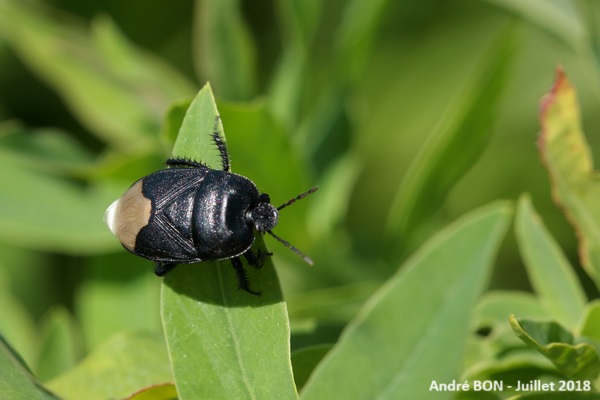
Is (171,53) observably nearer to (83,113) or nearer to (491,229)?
(83,113)

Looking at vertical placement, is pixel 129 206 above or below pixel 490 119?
below

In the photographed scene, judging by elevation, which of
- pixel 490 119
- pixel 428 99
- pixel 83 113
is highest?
pixel 490 119

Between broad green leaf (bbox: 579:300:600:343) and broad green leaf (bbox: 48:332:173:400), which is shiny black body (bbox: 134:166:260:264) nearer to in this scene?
broad green leaf (bbox: 48:332:173:400)

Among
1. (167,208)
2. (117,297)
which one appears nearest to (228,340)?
(167,208)

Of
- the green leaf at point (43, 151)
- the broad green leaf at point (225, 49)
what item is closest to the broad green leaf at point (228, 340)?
the green leaf at point (43, 151)

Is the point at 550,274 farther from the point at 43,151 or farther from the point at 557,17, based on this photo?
the point at 43,151

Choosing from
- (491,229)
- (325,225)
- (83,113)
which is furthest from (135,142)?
(491,229)

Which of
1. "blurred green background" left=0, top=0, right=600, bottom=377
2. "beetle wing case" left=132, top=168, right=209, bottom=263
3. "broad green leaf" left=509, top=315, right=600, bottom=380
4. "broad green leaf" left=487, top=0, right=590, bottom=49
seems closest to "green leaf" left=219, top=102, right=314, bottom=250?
"blurred green background" left=0, top=0, right=600, bottom=377

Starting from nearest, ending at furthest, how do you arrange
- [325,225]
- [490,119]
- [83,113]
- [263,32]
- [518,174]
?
1. [490,119]
2. [325,225]
3. [83,113]
4. [518,174]
5. [263,32]
